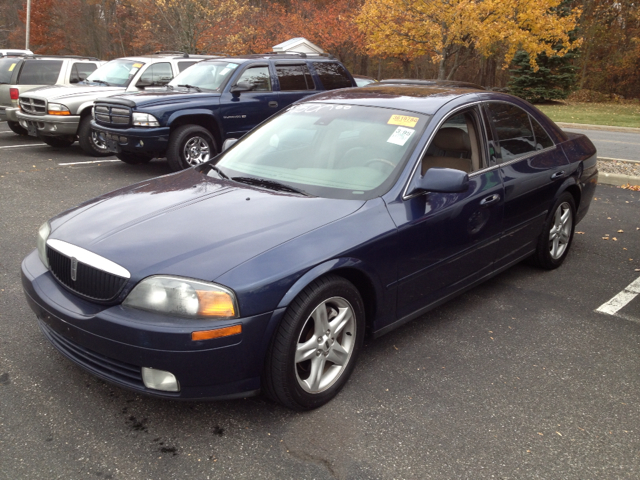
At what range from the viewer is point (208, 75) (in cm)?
951

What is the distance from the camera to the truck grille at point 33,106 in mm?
10644

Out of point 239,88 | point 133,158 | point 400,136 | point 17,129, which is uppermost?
point 239,88

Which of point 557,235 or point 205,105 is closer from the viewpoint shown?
point 557,235

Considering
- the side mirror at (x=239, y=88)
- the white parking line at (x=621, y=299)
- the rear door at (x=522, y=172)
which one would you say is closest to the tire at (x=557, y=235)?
the rear door at (x=522, y=172)

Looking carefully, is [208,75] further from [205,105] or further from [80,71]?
[80,71]

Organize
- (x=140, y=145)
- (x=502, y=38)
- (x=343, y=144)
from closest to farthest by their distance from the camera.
→ (x=343, y=144) < (x=140, y=145) < (x=502, y=38)

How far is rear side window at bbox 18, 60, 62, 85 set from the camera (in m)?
12.7

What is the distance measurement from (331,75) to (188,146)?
10.0ft

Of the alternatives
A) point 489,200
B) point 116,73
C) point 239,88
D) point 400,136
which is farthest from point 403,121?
point 116,73

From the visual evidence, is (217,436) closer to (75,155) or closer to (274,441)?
(274,441)

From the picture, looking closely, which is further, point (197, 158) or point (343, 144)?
point (197, 158)

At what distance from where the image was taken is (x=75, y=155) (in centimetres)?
1096

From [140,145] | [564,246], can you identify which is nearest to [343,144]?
[564,246]

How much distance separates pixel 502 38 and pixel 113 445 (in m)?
17.4
